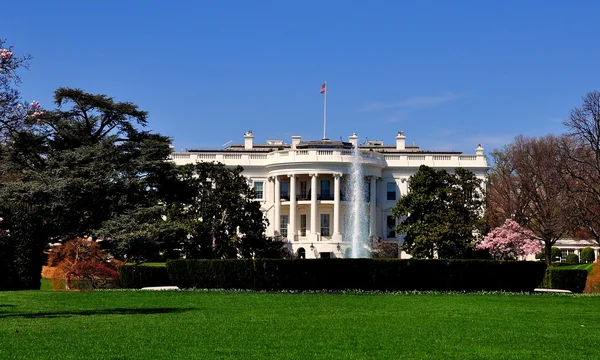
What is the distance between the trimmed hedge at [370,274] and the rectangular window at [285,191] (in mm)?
40419

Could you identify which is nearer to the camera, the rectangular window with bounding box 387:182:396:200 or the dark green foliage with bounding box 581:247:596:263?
the rectangular window with bounding box 387:182:396:200

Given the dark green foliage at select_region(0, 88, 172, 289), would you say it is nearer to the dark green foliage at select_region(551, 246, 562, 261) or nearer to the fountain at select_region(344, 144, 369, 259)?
the fountain at select_region(344, 144, 369, 259)

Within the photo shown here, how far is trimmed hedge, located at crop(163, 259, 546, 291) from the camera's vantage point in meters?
30.5

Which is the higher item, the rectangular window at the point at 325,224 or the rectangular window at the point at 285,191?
the rectangular window at the point at 285,191

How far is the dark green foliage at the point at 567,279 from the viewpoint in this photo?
35.9 metres

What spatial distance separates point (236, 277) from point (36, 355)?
61.5 feet

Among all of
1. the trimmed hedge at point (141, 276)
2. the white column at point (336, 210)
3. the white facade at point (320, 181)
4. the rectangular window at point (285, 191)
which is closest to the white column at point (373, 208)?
the white facade at point (320, 181)

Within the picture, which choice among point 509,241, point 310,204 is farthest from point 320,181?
point 509,241

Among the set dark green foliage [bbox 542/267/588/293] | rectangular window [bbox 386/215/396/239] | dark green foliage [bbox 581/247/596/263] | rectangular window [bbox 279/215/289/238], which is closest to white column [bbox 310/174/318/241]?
rectangular window [bbox 279/215/289/238]

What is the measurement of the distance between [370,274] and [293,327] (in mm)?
14043

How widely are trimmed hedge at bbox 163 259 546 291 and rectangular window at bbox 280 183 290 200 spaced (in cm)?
4042

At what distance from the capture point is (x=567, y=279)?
119 ft

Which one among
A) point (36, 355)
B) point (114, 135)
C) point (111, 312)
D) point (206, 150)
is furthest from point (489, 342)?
point (206, 150)

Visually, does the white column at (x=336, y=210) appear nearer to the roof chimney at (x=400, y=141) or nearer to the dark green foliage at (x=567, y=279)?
the roof chimney at (x=400, y=141)
